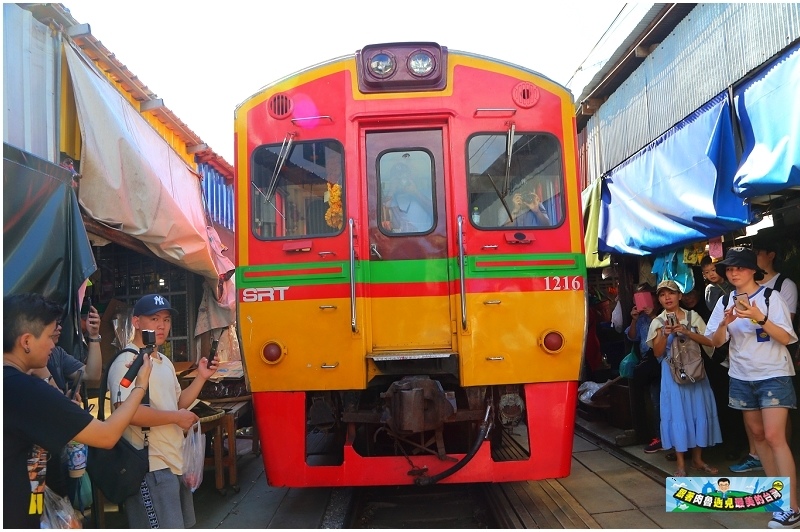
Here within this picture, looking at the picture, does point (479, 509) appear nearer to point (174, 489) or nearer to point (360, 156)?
point (174, 489)

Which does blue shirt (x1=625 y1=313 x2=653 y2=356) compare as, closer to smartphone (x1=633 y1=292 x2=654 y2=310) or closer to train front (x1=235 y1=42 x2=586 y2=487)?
smartphone (x1=633 y1=292 x2=654 y2=310)

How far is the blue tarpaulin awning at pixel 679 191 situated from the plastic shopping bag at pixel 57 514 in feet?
14.6

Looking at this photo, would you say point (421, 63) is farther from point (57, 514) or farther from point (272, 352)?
point (57, 514)

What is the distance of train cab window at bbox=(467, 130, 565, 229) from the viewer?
425 centimetres

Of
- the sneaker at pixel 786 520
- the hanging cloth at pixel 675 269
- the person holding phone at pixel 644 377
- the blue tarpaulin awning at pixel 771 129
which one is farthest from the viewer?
the person holding phone at pixel 644 377

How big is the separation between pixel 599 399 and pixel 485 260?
11.8ft

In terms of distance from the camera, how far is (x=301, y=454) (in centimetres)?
404

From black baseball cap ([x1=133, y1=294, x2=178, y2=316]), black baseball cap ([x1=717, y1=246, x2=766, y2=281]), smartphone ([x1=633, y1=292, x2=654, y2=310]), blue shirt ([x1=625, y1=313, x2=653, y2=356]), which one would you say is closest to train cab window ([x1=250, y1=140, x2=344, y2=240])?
black baseball cap ([x1=133, y1=294, x2=178, y2=316])

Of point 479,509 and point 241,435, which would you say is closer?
point 479,509

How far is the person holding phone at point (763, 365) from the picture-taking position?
3.66 m

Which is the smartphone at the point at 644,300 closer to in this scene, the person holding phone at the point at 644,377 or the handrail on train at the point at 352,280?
the person holding phone at the point at 644,377

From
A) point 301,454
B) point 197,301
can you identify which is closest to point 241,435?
point 197,301

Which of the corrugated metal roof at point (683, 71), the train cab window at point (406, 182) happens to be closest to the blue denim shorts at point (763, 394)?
the corrugated metal roof at point (683, 71)

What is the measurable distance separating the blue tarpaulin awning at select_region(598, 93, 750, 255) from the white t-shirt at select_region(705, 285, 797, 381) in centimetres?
69
